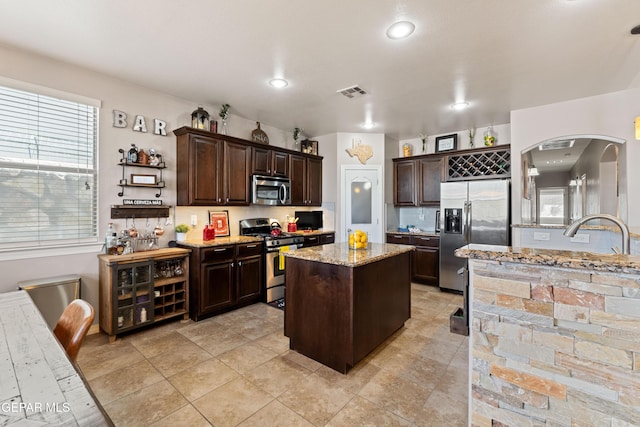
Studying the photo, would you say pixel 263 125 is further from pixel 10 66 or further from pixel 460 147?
pixel 460 147

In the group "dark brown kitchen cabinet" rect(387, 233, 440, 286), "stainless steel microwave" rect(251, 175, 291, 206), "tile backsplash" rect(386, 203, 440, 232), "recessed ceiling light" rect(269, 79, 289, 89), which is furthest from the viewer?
"tile backsplash" rect(386, 203, 440, 232)

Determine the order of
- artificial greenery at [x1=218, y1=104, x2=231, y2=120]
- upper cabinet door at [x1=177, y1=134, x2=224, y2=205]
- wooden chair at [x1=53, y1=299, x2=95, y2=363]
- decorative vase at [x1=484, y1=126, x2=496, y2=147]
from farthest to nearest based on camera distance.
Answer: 1. decorative vase at [x1=484, y1=126, x2=496, y2=147]
2. artificial greenery at [x1=218, y1=104, x2=231, y2=120]
3. upper cabinet door at [x1=177, y1=134, x2=224, y2=205]
4. wooden chair at [x1=53, y1=299, x2=95, y2=363]

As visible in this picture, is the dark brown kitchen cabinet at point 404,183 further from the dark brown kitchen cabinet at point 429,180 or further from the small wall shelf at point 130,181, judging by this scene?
the small wall shelf at point 130,181

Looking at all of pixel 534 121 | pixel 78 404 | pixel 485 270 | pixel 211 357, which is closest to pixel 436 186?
pixel 534 121

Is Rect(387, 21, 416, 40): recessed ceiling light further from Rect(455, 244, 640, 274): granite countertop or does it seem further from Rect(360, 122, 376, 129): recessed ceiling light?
Rect(360, 122, 376, 129): recessed ceiling light

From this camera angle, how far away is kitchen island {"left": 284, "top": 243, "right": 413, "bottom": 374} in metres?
2.31

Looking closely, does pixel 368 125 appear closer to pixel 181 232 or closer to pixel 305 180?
pixel 305 180

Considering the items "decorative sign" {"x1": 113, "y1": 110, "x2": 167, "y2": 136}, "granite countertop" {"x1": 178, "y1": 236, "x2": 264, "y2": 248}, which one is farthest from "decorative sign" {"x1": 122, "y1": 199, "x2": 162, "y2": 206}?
"decorative sign" {"x1": 113, "y1": 110, "x2": 167, "y2": 136}

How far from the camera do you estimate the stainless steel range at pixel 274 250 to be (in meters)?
4.08

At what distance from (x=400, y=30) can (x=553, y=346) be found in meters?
2.28

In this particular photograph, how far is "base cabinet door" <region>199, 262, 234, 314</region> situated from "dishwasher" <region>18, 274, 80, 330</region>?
116cm

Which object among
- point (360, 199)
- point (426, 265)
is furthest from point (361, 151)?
point (426, 265)

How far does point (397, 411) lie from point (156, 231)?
312 cm

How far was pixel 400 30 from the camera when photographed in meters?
2.26
